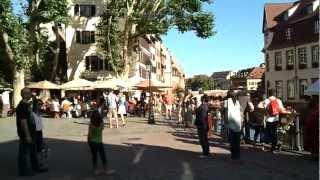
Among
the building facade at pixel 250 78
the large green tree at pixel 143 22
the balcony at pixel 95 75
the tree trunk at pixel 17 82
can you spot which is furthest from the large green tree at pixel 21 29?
the building facade at pixel 250 78

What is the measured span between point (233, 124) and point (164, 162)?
1796 millimetres

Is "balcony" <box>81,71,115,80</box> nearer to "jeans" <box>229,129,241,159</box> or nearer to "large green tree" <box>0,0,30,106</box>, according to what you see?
"large green tree" <box>0,0,30,106</box>

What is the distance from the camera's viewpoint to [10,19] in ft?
139

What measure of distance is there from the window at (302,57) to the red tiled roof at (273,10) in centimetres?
670

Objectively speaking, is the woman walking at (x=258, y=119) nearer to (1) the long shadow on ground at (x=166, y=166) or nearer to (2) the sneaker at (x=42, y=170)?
(1) the long shadow on ground at (x=166, y=166)

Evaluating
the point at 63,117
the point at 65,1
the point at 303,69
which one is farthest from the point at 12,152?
the point at 303,69

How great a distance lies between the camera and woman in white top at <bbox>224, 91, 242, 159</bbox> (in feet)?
49.6

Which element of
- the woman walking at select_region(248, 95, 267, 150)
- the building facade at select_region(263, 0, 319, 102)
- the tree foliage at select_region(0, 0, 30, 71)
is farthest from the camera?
the building facade at select_region(263, 0, 319, 102)

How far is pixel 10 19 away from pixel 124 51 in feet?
43.1

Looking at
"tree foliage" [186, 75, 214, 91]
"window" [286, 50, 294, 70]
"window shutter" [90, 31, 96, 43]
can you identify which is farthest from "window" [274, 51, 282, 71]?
"tree foliage" [186, 75, 214, 91]

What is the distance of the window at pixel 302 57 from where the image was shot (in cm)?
6562

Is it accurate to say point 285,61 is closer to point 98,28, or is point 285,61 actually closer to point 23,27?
point 98,28

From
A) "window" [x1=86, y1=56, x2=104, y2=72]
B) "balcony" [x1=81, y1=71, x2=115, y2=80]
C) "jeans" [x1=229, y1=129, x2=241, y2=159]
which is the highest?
"window" [x1=86, y1=56, x2=104, y2=72]

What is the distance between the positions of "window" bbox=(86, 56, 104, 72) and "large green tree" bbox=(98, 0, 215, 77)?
564 centimetres
